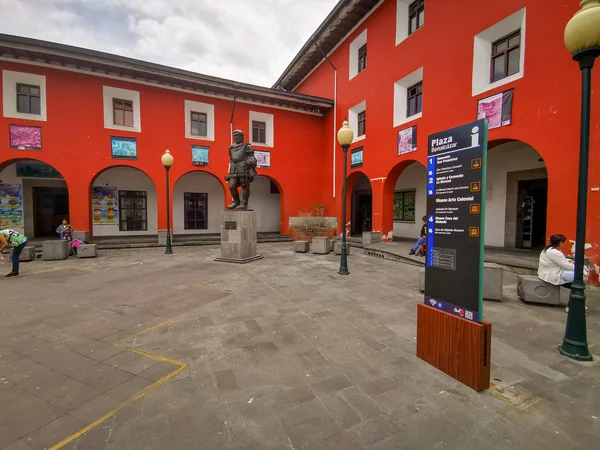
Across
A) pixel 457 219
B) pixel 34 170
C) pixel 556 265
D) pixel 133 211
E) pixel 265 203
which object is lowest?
pixel 556 265

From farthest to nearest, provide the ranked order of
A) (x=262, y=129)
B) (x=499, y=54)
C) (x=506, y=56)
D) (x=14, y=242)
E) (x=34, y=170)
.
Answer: (x=262, y=129) < (x=34, y=170) < (x=499, y=54) < (x=506, y=56) < (x=14, y=242)

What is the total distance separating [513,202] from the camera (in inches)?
426

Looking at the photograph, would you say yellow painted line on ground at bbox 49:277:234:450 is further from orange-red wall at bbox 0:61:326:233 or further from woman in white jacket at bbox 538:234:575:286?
orange-red wall at bbox 0:61:326:233

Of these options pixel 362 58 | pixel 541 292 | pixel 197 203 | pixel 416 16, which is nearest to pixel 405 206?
pixel 362 58

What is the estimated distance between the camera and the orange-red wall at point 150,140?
12.0 metres

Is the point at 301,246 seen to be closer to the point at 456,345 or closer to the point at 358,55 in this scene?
the point at 456,345

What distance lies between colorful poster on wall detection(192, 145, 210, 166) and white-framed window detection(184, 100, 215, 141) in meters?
0.49

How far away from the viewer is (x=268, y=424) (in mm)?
2201

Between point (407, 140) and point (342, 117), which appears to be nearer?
point (407, 140)

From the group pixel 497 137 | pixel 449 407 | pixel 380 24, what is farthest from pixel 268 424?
pixel 380 24

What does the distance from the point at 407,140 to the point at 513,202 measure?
456 centimetres

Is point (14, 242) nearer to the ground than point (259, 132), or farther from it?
nearer to the ground

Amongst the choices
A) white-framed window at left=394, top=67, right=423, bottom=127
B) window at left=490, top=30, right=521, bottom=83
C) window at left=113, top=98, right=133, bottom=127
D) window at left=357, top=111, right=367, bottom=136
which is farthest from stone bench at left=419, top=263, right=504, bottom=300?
window at left=113, top=98, right=133, bottom=127

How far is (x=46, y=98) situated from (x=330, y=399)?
51.4 feet
